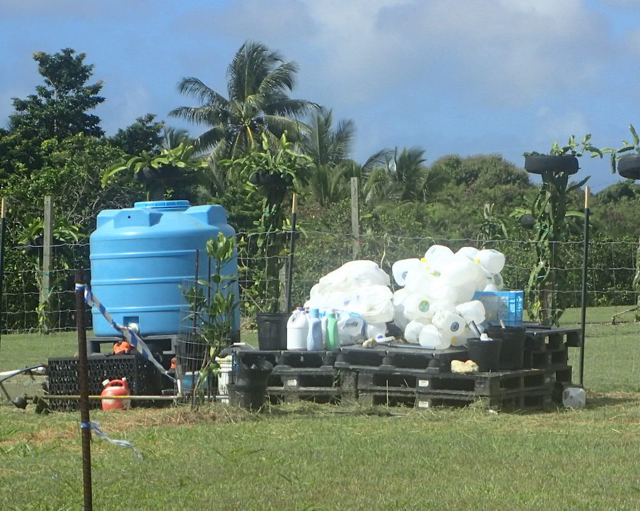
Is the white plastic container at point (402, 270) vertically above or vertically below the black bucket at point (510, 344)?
above

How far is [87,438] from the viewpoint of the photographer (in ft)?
16.1

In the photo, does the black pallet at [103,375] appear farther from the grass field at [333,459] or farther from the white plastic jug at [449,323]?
the white plastic jug at [449,323]

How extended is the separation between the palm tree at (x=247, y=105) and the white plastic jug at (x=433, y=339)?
114 ft

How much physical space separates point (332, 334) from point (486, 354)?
4.92 ft

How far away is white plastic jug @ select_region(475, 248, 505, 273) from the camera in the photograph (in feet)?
33.2

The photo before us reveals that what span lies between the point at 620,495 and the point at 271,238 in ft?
38.3

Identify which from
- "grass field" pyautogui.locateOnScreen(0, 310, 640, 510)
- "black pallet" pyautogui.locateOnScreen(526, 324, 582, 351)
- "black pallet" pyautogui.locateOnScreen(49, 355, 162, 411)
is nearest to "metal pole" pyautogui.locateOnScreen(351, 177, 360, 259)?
"black pallet" pyautogui.locateOnScreen(526, 324, 582, 351)

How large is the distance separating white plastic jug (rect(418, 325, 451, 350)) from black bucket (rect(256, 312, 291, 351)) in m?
1.35

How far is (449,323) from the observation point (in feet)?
30.7

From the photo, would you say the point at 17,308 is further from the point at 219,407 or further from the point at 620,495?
the point at 620,495

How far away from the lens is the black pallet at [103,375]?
9945 mm

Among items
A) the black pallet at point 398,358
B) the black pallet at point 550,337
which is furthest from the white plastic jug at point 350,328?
the black pallet at point 550,337

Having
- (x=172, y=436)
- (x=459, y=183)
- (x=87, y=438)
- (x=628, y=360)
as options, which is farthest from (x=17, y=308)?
(x=459, y=183)

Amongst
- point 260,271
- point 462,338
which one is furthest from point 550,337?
point 260,271
